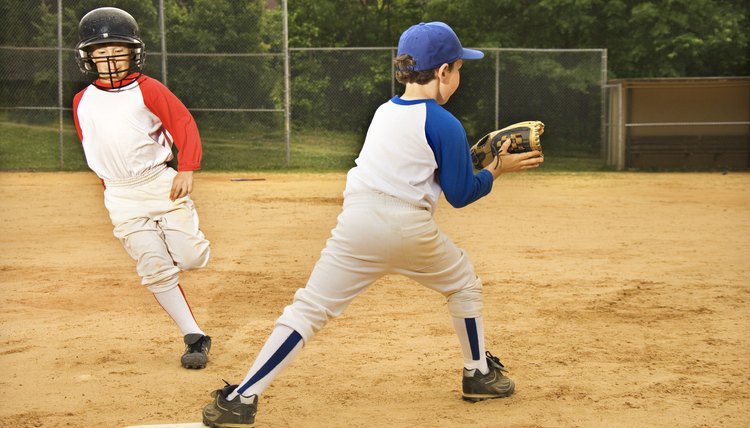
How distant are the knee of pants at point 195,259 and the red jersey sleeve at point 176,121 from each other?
458 millimetres

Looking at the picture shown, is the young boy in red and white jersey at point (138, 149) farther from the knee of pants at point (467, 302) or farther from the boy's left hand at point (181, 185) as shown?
the knee of pants at point (467, 302)

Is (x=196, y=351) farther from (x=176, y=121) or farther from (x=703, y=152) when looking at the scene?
(x=703, y=152)

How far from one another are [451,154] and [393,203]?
312 mm

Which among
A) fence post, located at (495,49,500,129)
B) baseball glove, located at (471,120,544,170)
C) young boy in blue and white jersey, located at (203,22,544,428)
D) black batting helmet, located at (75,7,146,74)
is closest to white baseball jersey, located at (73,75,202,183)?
black batting helmet, located at (75,7,146,74)

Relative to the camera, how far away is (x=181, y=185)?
16.7 ft

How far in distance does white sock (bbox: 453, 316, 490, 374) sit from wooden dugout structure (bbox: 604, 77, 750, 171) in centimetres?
1820

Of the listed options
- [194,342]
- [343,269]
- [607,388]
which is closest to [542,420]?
[607,388]

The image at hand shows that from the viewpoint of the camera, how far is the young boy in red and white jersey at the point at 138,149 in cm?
511

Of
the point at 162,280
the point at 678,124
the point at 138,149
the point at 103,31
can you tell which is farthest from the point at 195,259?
the point at 678,124

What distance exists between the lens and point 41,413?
438cm

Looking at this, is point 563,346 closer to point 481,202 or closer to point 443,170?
point 443,170

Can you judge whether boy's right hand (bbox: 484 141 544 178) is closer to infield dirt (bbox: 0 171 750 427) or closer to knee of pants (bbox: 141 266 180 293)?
infield dirt (bbox: 0 171 750 427)

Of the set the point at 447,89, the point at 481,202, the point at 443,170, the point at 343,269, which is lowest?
the point at 481,202

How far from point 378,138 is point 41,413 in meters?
1.95
